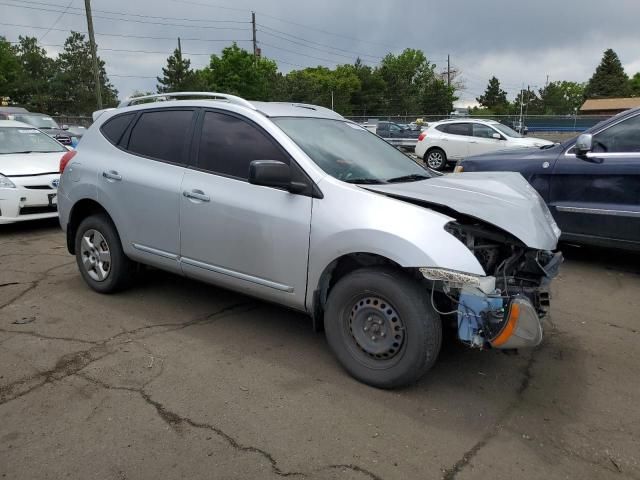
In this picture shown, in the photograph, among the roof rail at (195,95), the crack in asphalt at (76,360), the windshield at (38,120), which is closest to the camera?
the crack in asphalt at (76,360)

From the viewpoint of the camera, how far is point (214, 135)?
13.8ft

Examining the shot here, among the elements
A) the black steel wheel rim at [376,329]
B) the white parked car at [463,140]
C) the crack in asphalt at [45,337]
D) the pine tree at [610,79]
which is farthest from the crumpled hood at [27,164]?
the pine tree at [610,79]

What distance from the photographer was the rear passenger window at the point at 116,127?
4.88 meters

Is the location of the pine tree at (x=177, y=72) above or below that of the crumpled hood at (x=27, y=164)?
above

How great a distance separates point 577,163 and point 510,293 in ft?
11.1

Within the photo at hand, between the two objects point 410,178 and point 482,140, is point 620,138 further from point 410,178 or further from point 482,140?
point 482,140

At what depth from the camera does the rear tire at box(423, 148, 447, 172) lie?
18000mm

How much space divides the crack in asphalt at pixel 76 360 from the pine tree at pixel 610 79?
9962cm

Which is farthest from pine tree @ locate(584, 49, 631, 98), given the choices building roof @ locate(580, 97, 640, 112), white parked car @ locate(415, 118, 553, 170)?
white parked car @ locate(415, 118, 553, 170)

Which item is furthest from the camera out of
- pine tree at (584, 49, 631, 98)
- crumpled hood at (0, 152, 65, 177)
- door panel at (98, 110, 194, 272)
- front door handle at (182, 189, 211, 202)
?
pine tree at (584, 49, 631, 98)

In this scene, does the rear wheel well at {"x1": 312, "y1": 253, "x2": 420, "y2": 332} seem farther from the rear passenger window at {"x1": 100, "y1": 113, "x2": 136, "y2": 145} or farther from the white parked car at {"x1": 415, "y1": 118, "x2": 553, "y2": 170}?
the white parked car at {"x1": 415, "y1": 118, "x2": 553, "y2": 170}

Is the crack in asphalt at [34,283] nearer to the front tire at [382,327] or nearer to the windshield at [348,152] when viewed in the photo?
the windshield at [348,152]

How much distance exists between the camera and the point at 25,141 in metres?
9.05

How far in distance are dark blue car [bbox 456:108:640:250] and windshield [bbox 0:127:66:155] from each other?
25.3ft
